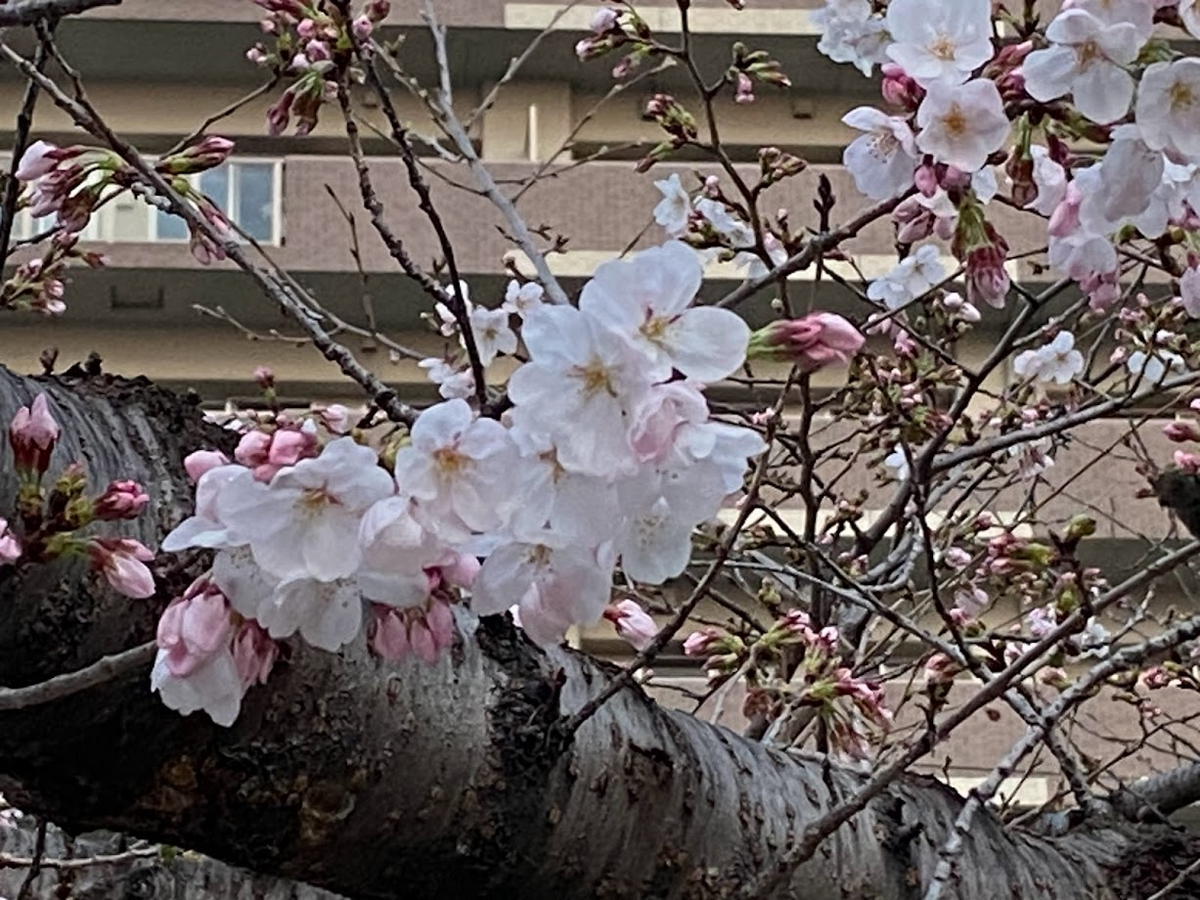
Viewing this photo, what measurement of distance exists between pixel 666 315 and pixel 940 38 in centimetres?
30

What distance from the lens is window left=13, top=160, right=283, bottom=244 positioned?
257 inches

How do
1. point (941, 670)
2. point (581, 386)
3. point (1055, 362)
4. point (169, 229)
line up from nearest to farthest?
point (581, 386) → point (941, 670) → point (1055, 362) → point (169, 229)

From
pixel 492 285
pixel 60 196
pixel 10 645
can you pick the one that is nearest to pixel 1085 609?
pixel 10 645

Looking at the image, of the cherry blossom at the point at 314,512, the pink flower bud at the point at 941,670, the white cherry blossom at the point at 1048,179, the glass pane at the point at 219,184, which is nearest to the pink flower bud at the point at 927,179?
the white cherry blossom at the point at 1048,179

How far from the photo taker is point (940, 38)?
0.78 metres

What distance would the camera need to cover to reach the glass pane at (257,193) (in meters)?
6.55

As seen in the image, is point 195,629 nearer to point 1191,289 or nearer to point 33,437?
point 33,437

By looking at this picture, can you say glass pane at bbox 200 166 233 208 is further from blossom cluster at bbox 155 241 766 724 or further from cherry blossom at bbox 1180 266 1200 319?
blossom cluster at bbox 155 241 766 724

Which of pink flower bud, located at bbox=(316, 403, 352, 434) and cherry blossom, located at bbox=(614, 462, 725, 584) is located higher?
cherry blossom, located at bbox=(614, 462, 725, 584)

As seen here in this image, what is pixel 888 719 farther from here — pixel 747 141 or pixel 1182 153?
pixel 747 141

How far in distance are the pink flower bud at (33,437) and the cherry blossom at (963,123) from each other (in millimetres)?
517

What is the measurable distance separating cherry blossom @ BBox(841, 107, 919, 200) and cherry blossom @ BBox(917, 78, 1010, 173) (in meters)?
0.11

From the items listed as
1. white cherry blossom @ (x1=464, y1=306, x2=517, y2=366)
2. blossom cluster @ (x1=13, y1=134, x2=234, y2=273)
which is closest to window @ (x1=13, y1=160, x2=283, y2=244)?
white cherry blossom @ (x1=464, y1=306, x2=517, y2=366)

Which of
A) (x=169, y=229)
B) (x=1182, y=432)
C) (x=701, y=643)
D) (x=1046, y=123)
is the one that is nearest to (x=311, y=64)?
(x=701, y=643)
